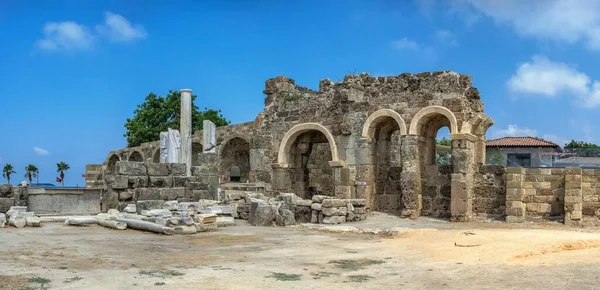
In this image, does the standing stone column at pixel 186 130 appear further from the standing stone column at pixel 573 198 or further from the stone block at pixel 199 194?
the standing stone column at pixel 573 198

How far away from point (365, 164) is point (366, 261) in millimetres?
9632

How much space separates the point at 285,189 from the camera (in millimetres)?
20391

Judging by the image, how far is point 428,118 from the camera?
17.6 m

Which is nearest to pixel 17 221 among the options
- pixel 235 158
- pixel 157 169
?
pixel 157 169

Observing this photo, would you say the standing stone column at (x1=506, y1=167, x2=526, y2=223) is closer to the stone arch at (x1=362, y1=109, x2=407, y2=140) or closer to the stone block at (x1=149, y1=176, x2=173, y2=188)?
the stone arch at (x1=362, y1=109, x2=407, y2=140)

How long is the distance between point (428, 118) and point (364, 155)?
2.25 m

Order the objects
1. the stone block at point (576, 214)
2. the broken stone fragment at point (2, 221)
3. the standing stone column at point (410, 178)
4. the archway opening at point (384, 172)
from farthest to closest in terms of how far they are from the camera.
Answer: the archway opening at point (384, 172), the standing stone column at point (410, 178), the stone block at point (576, 214), the broken stone fragment at point (2, 221)

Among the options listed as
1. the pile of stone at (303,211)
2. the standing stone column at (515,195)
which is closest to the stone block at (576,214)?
the standing stone column at (515,195)

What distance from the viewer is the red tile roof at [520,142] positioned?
36188mm

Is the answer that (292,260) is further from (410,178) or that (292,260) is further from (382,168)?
(382,168)

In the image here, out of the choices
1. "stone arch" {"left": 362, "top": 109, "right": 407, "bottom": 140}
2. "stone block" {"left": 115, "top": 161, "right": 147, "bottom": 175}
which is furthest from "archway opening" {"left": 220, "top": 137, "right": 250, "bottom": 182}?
"stone block" {"left": 115, "top": 161, "right": 147, "bottom": 175}

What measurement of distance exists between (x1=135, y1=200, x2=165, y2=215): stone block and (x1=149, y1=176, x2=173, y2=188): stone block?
4.83 feet

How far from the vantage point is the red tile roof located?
1425 inches

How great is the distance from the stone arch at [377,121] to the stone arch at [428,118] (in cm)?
32
